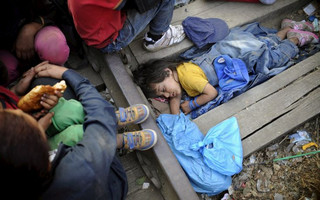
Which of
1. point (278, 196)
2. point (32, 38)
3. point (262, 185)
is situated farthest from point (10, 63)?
point (278, 196)

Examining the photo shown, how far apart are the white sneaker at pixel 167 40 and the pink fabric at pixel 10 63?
1334mm

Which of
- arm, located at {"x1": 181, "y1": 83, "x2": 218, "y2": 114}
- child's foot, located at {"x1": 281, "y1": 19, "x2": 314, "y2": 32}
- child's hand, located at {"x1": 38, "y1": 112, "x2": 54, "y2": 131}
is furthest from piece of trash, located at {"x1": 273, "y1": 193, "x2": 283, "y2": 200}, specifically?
child's foot, located at {"x1": 281, "y1": 19, "x2": 314, "y2": 32}

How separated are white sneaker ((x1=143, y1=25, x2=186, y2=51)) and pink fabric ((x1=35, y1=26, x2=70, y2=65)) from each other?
938mm

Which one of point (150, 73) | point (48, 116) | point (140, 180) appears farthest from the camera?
point (150, 73)

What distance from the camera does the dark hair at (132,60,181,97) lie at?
109 inches

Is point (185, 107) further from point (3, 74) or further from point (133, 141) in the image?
point (3, 74)

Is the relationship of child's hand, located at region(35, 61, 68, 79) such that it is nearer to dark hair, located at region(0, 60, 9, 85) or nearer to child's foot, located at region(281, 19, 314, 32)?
dark hair, located at region(0, 60, 9, 85)

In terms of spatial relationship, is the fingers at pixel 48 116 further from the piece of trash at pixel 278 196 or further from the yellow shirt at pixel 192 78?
the piece of trash at pixel 278 196

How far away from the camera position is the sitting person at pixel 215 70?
2.79 metres

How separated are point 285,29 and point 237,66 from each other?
47.8 inches

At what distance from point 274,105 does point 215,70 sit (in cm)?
78

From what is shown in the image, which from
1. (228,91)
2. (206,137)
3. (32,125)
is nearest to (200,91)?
(228,91)

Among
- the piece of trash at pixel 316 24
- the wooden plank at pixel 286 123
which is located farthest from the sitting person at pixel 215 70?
the piece of trash at pixel 316 24

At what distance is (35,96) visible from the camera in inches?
63.4
